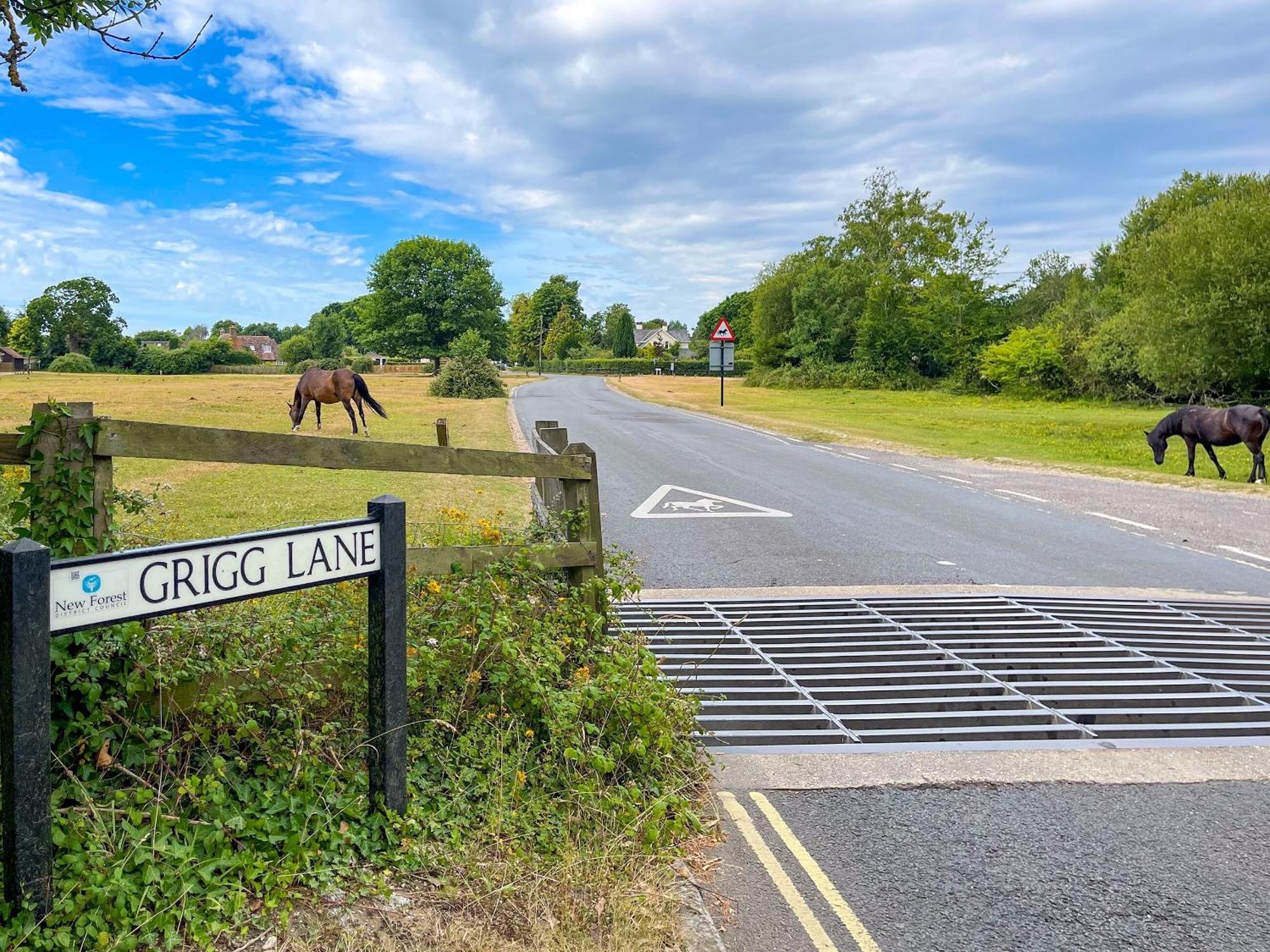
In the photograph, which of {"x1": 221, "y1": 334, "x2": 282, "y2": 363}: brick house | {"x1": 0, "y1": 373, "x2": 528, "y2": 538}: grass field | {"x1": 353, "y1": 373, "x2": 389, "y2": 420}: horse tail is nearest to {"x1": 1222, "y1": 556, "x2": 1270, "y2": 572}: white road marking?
{"x1": 0, "y1": 373, "x2": 528, "y2": 538}: grass field

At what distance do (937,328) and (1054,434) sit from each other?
103 feet

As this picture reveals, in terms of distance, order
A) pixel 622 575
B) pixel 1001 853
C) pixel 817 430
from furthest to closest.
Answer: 1. pixel 817 430
2. pixel 622 575
3. pixel 1001 853

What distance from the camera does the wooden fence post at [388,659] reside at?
3031mm

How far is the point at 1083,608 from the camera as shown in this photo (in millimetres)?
7133

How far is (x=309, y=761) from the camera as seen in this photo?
10.9 feet

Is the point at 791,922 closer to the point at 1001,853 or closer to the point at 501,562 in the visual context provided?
the point at 1001,853

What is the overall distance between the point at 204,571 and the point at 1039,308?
204 feet

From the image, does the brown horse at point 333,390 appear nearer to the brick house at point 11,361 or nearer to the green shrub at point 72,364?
the green shrub at point 72,364

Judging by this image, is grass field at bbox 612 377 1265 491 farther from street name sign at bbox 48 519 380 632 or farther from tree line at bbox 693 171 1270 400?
street name sign at bbox 48 519 380 632

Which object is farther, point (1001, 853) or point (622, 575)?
point (622, 575)

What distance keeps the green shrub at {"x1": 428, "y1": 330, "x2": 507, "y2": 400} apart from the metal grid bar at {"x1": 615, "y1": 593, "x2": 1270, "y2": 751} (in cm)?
3768

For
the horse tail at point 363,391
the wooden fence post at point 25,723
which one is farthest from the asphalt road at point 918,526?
the horse tail at point 363,391

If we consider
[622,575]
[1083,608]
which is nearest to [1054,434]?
[1083,608]

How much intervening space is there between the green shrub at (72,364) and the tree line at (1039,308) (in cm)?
4764
